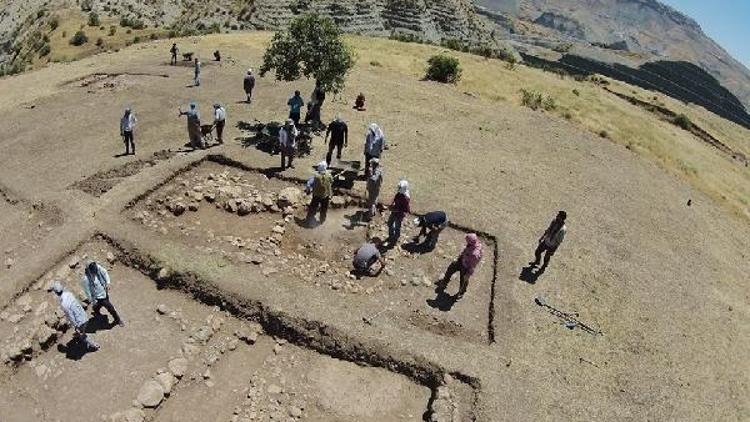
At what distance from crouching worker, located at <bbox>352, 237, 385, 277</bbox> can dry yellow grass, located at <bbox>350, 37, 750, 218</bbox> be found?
23.0 m

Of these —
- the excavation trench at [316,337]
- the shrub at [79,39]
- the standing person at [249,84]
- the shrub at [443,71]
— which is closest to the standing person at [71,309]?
the excavation trench at [316,337]

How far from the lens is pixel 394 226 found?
683 inches

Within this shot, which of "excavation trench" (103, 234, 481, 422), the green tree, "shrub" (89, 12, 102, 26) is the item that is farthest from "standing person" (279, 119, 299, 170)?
"shrub" (89, 12, 102, 26)

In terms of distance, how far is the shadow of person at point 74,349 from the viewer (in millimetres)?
12992

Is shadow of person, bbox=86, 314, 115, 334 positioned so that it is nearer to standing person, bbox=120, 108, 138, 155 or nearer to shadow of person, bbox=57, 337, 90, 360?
shadow of person, bbox=57, 337, 90, 360

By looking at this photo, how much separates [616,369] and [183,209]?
43.9 feet

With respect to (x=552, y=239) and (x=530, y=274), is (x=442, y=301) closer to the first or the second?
(x=530, y=274)

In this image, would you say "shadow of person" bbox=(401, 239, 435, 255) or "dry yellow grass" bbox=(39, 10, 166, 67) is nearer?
"shadow of person" bbox=(401, 239, 435, 255)

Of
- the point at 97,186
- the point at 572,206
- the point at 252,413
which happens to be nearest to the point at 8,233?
the point at 97,186

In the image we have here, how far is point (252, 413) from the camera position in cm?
1227

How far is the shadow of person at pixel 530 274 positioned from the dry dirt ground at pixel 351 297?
0.77ft

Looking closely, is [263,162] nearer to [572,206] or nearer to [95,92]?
[572,206]

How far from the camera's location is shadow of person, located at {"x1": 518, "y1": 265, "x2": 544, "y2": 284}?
17.4 meters

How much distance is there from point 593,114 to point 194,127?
30117 millimetres
